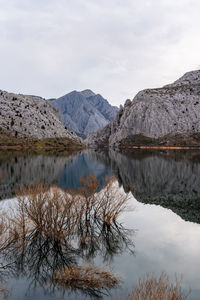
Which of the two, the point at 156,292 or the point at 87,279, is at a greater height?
the point at 156,292

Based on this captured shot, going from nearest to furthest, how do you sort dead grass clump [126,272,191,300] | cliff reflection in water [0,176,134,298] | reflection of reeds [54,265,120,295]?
dead grass clump [126,272,191,300]
reflection of reeds [54,265,120,295]
cliff reflection in water [0,176,134,298]

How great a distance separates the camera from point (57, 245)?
75.4 ft

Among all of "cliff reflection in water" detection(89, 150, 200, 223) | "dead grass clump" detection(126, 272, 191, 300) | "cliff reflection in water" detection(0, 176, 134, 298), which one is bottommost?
"cliff reflection in water" detection(89, 150, 200, 223)

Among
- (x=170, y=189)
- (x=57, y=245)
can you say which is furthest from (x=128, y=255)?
(x=170, y=189)

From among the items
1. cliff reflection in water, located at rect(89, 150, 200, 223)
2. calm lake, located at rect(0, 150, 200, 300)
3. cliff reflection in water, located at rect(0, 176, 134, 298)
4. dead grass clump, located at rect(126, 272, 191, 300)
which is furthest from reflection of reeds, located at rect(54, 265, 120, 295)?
cliff reflection in water, located at rect(89, 150, 200, 223)

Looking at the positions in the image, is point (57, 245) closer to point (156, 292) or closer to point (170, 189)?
point (156, 292)

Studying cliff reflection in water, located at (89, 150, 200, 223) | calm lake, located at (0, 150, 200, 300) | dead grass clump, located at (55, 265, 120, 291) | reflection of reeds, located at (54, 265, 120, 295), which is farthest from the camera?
cliff reflection in water, located at (89, 150, 200, 223)

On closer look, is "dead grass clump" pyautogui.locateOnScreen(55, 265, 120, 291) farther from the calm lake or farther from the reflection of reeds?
the calm lake

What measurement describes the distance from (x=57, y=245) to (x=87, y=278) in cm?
691

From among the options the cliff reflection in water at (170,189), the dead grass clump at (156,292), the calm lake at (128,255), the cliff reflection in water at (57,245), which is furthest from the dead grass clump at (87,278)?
the cliff reflection in water at (170,189)

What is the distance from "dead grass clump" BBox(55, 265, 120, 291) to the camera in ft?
54.3

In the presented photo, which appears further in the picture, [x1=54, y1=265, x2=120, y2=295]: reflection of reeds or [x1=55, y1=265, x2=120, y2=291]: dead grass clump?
[x1=55, y1=265, x2=120, y2=291]: dead grass clump

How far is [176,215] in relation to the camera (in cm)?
3834

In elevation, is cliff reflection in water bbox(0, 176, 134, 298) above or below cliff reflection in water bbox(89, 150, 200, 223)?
above
